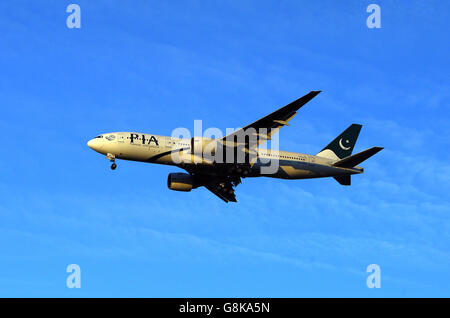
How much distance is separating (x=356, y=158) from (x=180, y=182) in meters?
20.1

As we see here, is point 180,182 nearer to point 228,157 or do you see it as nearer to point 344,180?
point 228,157

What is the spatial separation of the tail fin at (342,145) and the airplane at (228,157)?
55 centimetres

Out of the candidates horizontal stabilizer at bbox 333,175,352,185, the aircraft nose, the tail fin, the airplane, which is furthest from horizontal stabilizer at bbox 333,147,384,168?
the aircraft nose

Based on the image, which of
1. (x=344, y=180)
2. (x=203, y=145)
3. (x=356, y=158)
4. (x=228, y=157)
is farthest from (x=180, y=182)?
(x=356, y=158)

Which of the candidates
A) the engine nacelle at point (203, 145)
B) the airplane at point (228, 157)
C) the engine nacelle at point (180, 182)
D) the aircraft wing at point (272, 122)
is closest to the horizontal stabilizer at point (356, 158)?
the airplane at point (228, 157)

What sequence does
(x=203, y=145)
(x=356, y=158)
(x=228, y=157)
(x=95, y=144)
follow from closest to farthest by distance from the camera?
1. (x=203, y=145)
2. (x=228, y=157)
3. (x=95, y=144)
4. (x=356, y=158)

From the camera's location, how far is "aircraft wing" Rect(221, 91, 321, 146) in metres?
56.9

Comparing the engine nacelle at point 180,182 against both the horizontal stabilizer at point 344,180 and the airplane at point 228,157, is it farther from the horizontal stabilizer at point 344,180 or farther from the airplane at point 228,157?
the horizontal stabilizer at point 344,180

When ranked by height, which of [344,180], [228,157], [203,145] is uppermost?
[203,145]

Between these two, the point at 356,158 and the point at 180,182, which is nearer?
the point at 356,158

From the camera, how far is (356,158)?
230 feet

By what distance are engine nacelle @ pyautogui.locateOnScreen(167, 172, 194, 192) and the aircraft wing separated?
32.5 feet
